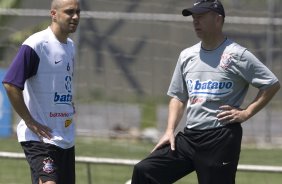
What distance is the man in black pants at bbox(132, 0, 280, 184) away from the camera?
725 cm

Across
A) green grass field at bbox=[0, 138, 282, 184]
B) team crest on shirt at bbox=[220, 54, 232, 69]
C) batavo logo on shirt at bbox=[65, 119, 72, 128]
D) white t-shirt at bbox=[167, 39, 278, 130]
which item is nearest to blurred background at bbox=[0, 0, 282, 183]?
green grass field at bbox=[0, 138, 282, 184]

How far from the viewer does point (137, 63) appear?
15641mm

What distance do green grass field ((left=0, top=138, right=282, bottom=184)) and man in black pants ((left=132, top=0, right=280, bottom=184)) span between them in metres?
2.64

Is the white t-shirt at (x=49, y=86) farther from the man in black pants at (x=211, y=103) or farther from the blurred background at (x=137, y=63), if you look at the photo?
the blurred background at (x=137, y=63)

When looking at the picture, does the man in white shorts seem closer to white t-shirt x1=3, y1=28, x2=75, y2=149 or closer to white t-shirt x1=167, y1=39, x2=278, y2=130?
white t-shirt x1=3, y1=28, x2=75, y2=149

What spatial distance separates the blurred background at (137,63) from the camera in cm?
1506

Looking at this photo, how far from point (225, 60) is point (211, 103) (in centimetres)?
33

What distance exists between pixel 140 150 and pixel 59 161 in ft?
20.3

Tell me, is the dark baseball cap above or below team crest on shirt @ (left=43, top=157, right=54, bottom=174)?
above

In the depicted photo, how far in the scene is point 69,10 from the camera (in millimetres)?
7391

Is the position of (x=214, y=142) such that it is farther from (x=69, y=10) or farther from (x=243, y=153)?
(x=243, y=153)

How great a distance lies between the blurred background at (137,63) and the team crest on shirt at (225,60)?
299 inches

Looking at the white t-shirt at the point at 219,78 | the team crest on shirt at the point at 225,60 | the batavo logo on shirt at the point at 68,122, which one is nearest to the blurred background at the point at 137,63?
the batavo logo on shirt at the point at 68,122

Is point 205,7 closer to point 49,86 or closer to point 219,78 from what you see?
point 219,78
